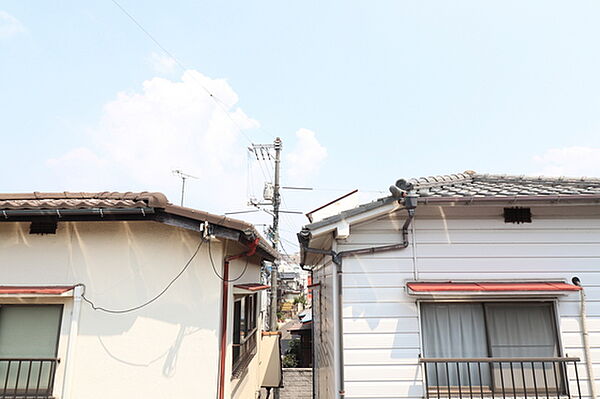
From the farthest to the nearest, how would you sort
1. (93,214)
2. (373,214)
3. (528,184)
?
(528,184)
(373,214)
(93,214)

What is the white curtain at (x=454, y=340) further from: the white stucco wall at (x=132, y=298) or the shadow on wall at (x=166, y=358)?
the shadow on wall at (x=166, y=358)

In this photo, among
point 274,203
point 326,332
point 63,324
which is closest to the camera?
point 63,324

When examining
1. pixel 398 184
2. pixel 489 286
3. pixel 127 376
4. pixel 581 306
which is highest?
pixel 398 184

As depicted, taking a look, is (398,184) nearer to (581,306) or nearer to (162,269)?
(581,306)

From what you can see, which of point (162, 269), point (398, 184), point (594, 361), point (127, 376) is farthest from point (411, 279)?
point (127, 376)

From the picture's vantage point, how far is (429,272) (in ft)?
15.1

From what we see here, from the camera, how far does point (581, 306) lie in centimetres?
443

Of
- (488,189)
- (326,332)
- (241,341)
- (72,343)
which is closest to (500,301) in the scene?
(488,189)

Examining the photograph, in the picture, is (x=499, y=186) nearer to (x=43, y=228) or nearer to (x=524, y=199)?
(x=524, y=199)

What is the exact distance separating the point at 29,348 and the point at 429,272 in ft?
18.6

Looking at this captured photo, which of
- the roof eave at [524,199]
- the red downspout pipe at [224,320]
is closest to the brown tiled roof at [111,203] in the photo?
the red downspout pipe at [224,320]

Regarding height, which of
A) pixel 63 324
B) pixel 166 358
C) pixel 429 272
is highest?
pixel 429 272

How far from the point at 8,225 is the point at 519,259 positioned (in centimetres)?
742

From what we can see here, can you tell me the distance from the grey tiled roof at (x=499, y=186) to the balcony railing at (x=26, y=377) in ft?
18.5
